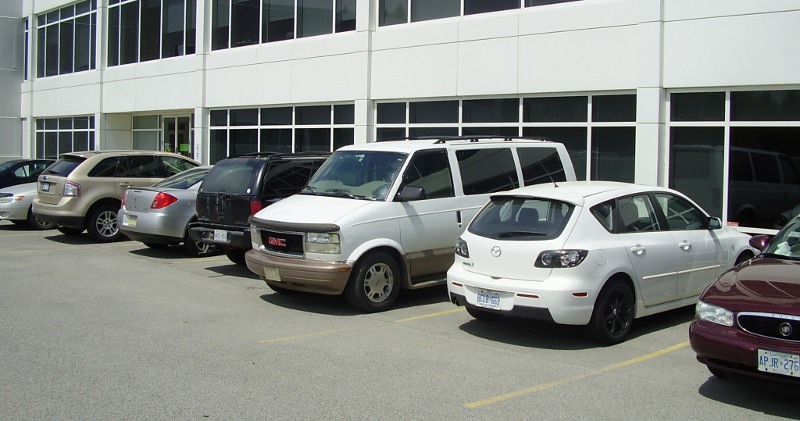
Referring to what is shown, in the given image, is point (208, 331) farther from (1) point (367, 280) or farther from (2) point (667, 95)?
(2) point (667, 95)

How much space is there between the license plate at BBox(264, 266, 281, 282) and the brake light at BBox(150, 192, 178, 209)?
4490 mm

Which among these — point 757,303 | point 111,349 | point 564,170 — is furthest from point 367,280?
point 757,303

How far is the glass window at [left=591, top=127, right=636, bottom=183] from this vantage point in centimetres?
1347

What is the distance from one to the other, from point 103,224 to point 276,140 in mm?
6216

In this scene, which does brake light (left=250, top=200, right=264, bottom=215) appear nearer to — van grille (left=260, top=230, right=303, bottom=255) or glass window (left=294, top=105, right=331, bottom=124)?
van grille (left=260, top=230, right=303, bottom=255)

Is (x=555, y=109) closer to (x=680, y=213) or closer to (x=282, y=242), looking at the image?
(x=680, y=213)

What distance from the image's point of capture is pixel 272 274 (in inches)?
367

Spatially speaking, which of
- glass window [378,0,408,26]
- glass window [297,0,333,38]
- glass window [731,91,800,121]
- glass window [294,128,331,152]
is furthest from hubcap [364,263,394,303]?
glass window [297,0,333,38]

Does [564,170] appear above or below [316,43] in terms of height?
below

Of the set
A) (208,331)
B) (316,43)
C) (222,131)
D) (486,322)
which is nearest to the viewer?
(208,331)

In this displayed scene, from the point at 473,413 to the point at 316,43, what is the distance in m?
14.8

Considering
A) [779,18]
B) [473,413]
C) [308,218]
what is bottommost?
[473,413]

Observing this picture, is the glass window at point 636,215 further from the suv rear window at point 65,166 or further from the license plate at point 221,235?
the suv rear window at point 65,166

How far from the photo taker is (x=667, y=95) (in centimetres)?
1298
